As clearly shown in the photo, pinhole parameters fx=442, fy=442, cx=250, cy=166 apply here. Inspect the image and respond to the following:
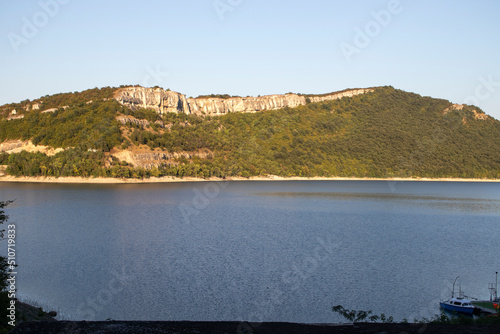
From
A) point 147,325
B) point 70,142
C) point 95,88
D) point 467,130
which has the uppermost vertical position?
point 95,88

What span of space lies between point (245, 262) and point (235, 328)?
59.5 feet

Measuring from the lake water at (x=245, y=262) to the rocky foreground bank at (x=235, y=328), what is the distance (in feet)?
28.7

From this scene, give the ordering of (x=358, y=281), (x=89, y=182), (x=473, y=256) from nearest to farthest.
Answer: (x=358, y=281) < (x=473, y=256) < (x=89, y=182)

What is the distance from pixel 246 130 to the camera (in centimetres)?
15300

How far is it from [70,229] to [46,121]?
9216 centimetres

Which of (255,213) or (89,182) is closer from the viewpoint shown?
(255,213)


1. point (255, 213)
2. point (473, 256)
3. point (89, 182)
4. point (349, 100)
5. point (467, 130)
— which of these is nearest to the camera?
point (473, 256)

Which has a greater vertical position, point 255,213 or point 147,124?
point 147,124

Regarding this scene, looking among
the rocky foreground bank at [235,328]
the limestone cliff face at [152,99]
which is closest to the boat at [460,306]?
the rocky foreground bank at [235,328]

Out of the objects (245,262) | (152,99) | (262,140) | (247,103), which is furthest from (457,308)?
(247,103)

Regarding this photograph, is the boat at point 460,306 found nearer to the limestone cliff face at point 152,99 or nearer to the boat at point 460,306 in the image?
the boat at point 460,306

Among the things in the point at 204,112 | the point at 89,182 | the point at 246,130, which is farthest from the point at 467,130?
the point at 89,182

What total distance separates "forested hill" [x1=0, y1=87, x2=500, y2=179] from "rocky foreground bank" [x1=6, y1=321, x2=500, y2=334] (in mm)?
94226

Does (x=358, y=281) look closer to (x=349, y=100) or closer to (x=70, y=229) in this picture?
(x=70, y=229)
